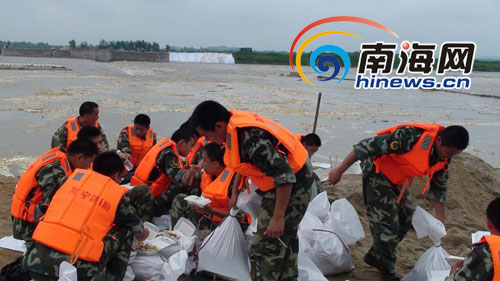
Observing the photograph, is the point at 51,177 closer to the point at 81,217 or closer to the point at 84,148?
the point at 84,148

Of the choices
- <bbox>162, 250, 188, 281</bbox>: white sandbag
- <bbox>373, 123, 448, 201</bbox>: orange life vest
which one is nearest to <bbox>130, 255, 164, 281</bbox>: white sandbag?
<bbox>162, 250, 188, 281</bbox>: white sandbag

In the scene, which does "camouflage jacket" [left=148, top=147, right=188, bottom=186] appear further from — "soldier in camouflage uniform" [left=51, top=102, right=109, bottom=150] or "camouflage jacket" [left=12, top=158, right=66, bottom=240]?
"soldier in camouflage uniform" [left=51, top=102, right=109, bottom=150]

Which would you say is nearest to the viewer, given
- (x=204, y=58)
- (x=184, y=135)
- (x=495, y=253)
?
(x=495, y=253)

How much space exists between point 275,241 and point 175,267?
83 cm

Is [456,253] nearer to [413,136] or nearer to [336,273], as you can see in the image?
[336,273]

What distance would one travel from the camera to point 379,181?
12.2ft

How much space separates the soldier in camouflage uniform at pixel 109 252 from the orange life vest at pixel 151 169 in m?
1.02

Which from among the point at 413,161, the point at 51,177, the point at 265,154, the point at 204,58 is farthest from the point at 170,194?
the point at 204,58

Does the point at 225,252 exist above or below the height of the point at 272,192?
below

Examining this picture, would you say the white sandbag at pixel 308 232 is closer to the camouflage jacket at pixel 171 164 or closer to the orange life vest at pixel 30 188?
the camouflage jacket at pixel 171 164

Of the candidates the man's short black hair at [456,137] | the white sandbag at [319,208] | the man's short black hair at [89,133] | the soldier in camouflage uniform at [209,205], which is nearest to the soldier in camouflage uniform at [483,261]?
the man's short black hair at [456,137]

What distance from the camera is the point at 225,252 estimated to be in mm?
3236

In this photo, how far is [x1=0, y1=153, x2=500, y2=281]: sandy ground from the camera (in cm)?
426

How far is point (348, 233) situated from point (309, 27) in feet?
24.3
